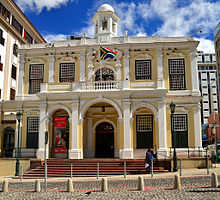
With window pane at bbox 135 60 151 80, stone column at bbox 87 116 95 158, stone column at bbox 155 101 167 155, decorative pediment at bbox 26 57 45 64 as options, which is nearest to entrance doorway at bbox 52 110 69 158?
stone column at bbox 87 116 95 158

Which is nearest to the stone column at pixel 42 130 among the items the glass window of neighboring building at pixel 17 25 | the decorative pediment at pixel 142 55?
the decorative pediment at pixel 142 55

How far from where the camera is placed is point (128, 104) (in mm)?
22750

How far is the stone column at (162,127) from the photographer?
2194 cm

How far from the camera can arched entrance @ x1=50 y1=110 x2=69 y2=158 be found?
79.3 ft

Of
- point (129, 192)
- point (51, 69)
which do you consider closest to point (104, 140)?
point (51, 69)

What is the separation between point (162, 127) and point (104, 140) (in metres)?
6.30

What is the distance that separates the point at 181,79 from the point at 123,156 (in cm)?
875

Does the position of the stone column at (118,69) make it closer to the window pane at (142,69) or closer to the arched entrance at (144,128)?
the window pane at (142,69)

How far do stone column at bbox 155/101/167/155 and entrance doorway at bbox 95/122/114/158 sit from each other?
552 centimetres

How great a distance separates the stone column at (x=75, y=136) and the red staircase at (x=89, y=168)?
971mm

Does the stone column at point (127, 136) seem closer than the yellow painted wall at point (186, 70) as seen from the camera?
Yes

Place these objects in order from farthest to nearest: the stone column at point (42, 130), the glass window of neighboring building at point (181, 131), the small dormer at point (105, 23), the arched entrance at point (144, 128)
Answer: the small dormer at point (105, 23) → the arched entrance at point (144, 128) → the glass window of neighboring building at point (181, 131) → the stone column at point (42, 130)

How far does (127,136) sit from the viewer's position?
22.0 meters

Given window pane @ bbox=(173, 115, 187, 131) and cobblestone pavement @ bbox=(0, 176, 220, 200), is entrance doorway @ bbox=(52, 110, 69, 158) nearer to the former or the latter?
window pane @ bbox=(173, 115, 187, 131)
